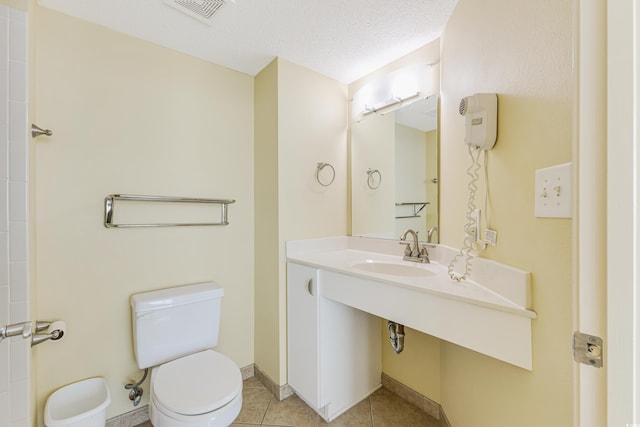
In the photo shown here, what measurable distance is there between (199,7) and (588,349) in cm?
184

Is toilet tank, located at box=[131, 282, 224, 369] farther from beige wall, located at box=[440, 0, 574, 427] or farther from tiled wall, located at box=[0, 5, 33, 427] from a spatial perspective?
beige wall, located at box=[440, 0, 574, 427]

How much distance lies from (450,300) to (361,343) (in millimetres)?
918

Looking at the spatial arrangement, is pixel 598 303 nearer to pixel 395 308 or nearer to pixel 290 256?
pixel 395 308

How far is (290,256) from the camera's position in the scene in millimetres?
1697

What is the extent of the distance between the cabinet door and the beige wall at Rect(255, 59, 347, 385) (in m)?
0.06

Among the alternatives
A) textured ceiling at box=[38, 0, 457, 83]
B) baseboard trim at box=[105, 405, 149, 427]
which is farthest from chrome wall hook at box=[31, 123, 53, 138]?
A: baseboard trim at box=[105, 405, 149, 427]

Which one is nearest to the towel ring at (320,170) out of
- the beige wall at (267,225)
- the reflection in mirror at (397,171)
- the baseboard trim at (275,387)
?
the reflection in mirror at (397,171)

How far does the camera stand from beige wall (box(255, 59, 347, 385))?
169cm

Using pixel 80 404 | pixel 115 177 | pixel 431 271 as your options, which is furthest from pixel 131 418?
pixel 431 271

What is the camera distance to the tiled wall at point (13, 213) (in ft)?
3.10

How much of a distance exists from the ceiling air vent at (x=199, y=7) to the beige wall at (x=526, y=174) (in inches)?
46.0

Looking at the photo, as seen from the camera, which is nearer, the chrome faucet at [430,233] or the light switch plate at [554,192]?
the light switch plate at [554,192]

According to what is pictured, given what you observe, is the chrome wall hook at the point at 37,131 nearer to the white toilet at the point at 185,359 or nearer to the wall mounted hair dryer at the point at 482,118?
the white toilet at the point at 185,359

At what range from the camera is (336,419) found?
1.51 meters
